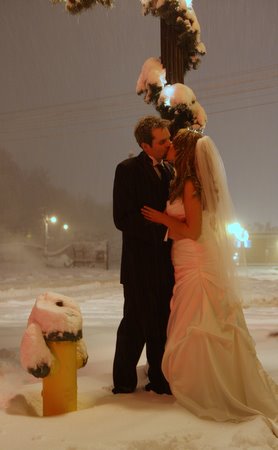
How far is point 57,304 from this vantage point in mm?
3088

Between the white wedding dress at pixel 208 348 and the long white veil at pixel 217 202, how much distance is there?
2.0 inches

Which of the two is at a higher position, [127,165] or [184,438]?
[127,165]

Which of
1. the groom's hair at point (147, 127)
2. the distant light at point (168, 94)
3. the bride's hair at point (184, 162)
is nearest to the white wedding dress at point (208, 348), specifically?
the bride's hair at point (184, 162)

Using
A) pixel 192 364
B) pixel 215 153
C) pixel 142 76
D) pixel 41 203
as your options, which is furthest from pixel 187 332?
pixel 41 203

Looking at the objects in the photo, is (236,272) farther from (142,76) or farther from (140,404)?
(142,76)

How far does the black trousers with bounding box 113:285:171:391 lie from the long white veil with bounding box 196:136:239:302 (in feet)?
1.58

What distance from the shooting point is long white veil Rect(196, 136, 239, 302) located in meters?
3.35

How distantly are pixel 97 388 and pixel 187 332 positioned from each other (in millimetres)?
992

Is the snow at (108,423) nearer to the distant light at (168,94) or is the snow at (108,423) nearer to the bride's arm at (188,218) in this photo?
the bride's arm at (188,218)

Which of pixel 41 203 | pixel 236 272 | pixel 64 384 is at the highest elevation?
pixel 41 203

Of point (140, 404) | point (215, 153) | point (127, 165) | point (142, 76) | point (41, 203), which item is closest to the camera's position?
point (140, 404)

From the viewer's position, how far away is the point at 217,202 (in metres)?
3.40

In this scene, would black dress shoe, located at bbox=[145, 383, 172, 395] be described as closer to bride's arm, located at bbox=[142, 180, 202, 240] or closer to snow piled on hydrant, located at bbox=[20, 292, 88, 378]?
snow piled on hydrant, located at bbox=[20, 292, 88, 378]

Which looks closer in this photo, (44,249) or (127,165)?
(127,165)
